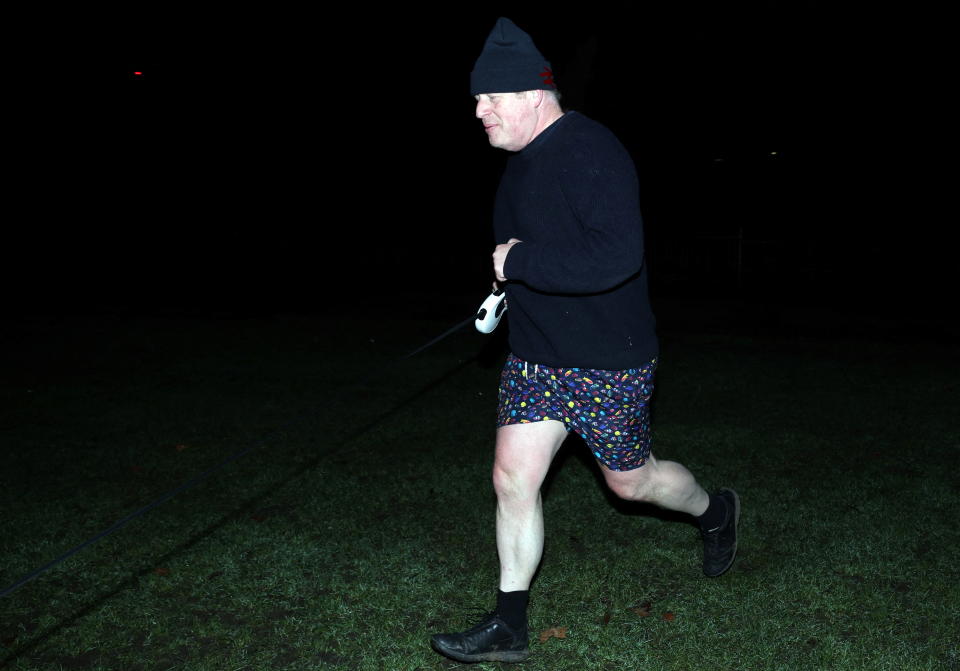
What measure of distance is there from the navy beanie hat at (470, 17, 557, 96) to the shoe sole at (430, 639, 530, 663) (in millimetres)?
1826

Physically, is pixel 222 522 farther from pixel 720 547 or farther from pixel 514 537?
pixel 720 547

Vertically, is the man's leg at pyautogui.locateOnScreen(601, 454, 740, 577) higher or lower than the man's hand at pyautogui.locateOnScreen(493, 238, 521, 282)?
lower

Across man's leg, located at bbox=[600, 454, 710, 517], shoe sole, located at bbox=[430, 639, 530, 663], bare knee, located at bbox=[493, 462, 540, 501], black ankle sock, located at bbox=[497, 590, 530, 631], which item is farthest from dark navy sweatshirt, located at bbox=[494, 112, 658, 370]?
shoe sole, located at bbox=[430, 639, 530, 663]

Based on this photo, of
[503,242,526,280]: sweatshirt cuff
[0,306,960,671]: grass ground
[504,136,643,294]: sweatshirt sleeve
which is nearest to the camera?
[504,136,643,294]: sweatshirt sleeve

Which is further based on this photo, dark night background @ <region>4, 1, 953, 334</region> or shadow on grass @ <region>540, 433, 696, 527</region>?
dark night background @ <region>4, 1, 953, 334</region>

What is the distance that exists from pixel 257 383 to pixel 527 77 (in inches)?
217

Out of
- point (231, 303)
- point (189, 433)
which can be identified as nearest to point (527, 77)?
point (189, 433)

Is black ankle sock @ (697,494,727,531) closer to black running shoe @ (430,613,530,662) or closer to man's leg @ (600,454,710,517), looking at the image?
man's leg @ (600,454,710,517)

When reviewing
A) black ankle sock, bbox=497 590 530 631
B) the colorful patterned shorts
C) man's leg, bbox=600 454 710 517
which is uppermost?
the colorful patterned shorts

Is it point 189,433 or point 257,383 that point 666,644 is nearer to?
point 189,433

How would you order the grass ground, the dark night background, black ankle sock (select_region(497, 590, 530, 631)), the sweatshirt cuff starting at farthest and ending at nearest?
the dark night background < the grass ground < black ankle sock (select_region(497, 590, 530, 631)) < the sweatshirt cuff

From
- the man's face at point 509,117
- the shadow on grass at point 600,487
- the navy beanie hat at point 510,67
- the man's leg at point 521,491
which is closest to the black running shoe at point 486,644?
the man's leg at point 521,491

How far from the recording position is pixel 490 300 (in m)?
3.39

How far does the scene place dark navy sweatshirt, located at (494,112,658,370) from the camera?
2811 mm
